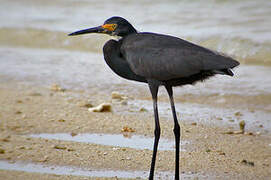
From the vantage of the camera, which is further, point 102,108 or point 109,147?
point 102,108

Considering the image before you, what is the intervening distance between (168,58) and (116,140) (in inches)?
57.3

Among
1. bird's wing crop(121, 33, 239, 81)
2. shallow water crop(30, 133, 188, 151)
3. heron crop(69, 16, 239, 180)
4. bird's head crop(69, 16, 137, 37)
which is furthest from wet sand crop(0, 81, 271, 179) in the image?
bird's head crop(69, 16, 137, 37)

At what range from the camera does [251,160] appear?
17.9 ft

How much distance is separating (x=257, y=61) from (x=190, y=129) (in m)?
4.08

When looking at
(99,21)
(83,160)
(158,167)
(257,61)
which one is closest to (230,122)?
(158,167)

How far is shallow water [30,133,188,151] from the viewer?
584cm

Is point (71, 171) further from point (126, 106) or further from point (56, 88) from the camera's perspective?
point (56, 88)

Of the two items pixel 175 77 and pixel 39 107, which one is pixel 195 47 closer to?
pixel 175 77

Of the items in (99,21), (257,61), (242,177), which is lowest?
(242,177)

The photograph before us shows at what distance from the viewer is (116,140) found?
600cm

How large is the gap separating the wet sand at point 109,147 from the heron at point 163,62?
0.45m

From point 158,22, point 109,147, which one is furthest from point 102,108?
point 158,22

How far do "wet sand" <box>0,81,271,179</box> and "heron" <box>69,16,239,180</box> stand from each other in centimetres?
45

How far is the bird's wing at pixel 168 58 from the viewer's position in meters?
4.82
